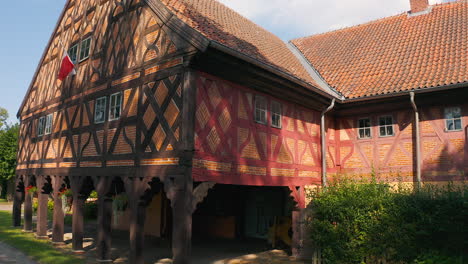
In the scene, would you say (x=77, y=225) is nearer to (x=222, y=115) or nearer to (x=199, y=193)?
(x=199, y=193)

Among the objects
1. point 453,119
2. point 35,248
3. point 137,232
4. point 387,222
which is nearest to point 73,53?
point 35,248

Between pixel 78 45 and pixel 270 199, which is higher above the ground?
pixel 78 45

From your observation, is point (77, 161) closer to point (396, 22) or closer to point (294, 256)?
→ point (294, 256)

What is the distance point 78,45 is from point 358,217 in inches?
419

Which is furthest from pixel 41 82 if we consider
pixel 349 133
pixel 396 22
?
pixel 396 22

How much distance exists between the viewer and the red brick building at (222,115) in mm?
8555

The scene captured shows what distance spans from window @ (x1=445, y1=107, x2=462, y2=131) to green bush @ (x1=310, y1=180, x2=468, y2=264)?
3.22 meters

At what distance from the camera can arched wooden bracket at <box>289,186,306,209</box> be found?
11203mm

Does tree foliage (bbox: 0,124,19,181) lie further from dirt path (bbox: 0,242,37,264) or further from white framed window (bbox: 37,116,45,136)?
dirt path (bbox: 0,242,37,264)

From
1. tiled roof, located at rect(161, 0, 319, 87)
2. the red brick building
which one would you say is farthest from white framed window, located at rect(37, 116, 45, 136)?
tiled roof, located at rect(161, 0, 319, 87)

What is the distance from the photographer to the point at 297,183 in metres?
11.3

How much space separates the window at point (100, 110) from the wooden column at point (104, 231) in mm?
2267

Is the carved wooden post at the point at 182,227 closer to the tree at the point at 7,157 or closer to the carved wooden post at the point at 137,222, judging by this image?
the carved wooden post at the point at 137,222

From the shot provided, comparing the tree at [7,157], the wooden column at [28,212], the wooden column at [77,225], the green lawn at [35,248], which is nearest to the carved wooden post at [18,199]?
the green lawn at [35,248]
